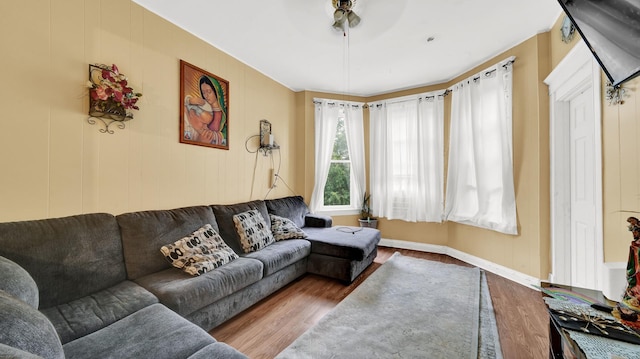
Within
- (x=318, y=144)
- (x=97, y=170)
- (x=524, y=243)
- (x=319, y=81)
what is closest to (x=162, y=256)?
(x=97, y=170)

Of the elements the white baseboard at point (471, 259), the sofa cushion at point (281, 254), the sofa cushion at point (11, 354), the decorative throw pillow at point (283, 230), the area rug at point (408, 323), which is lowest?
the area rug at point (408, 323)

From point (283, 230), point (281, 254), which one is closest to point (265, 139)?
point (283, 230)

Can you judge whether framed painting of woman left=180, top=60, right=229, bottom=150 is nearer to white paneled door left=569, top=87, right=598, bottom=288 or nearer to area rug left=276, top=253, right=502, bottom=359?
area rug left=276, top=253, right=502, bottom=359

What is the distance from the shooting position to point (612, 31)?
1.20m

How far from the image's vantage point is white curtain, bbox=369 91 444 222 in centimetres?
376

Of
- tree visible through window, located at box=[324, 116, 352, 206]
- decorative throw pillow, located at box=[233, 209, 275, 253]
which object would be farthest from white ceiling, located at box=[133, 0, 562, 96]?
decorative throw pillow, located at box=[233, 209, 275, 253]

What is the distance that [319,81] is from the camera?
3.82m

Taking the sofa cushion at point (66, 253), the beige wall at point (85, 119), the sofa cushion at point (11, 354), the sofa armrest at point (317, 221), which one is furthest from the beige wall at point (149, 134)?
the sofa cushion at point (11, 354)

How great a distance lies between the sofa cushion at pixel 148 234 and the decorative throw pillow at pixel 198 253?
7 cm

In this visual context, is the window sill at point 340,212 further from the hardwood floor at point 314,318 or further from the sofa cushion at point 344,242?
the hardwood floor at point 314,318

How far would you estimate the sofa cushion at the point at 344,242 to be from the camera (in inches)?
105

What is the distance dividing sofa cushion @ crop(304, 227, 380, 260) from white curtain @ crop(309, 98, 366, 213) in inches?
40.4

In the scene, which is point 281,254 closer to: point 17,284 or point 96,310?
point 96,310

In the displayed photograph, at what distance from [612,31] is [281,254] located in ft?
8.92
